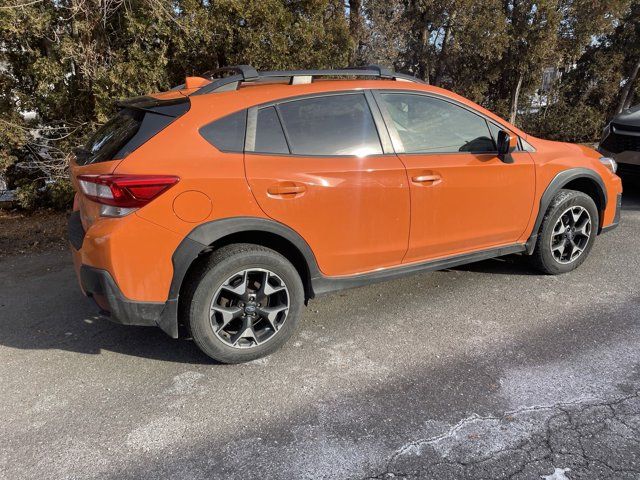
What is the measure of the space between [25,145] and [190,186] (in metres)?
4.59

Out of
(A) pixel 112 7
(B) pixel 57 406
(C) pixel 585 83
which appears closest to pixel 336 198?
(B) pixel 57 406

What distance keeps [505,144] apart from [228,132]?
2120 millimetres

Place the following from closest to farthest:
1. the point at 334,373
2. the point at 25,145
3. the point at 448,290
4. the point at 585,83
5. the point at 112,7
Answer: the point at 334,373 → the point at 448,290 → the point at 112,7 → the point at 25,145 → the point at 585,83

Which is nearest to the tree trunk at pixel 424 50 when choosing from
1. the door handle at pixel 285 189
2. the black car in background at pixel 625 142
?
the black car in background at pixel 625 142

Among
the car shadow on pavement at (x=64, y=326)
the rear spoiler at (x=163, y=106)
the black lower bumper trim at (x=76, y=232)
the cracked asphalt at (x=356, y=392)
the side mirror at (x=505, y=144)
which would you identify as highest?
the rear spoiler at (x=163, y=106)

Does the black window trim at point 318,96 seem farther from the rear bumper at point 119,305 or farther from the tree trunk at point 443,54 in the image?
the tree trunk at point 443,54

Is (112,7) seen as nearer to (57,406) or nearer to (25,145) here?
(25,145)

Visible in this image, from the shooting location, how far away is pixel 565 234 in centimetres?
434

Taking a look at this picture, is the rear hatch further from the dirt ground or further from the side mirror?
the dirt ground

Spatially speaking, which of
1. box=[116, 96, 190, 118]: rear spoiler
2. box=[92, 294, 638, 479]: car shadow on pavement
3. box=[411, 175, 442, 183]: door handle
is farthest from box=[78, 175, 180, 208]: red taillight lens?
box=[411, 175, 442, 183]: door handle

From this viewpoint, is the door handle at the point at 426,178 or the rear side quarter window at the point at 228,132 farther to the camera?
the door handle at the point at 426,178

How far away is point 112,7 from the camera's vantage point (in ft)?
19.1

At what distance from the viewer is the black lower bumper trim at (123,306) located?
2.81m

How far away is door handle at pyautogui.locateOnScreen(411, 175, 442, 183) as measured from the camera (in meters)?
3.46
